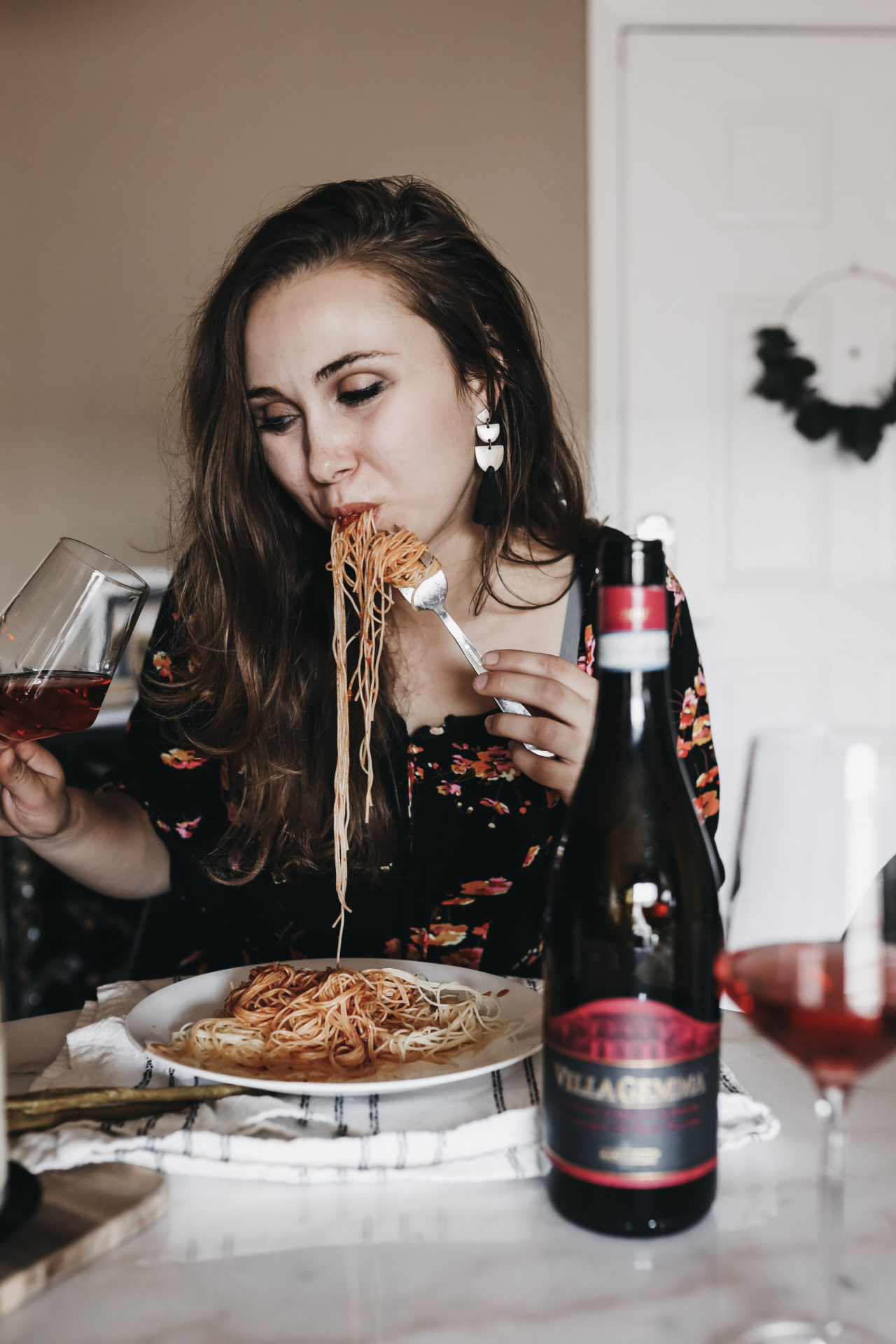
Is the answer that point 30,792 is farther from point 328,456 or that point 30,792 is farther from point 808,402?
point 808,402

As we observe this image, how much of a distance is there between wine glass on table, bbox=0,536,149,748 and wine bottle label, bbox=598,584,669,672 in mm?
485

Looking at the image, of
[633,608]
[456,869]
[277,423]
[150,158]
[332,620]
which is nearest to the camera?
[633,608]

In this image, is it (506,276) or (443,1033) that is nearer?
(443,1033)

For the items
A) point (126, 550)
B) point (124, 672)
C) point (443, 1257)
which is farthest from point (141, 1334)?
point (126, 550)

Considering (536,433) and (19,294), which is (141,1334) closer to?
(536,433)

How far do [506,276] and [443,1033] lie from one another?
1073 mm

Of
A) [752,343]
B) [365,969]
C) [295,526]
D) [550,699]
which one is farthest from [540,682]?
[752,343]

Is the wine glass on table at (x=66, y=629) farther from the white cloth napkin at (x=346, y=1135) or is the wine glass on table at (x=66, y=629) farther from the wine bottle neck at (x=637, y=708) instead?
the wine bottle neck at (x=637, y=708)

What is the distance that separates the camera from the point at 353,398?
1.28m

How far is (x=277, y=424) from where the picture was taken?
133cm

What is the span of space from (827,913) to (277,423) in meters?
1.02

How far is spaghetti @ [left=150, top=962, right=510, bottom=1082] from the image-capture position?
0.80m

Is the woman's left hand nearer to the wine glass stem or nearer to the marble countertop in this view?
the marble countertop

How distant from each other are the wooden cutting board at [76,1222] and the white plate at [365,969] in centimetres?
9
